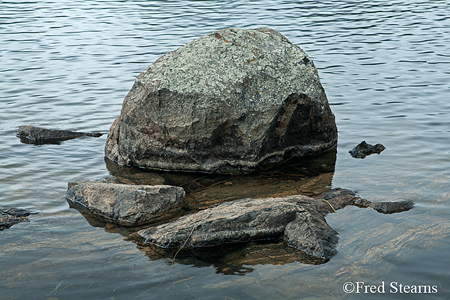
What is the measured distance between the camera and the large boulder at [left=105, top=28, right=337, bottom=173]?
24.3 feet

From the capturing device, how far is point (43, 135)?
A: 359 inches

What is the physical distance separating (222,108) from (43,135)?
12.1ft

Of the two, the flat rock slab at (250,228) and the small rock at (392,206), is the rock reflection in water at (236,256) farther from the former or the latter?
the small rock at (392,206)

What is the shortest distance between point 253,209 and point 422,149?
3732 mm

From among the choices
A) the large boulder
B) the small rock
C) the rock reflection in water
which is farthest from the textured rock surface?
the small rock

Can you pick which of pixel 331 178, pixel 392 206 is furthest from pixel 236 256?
pixel 331 178

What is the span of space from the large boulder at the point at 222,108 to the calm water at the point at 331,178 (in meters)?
0.83

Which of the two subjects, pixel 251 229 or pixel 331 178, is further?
pixel 331 178

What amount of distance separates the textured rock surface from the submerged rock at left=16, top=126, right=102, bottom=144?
9.59 ft

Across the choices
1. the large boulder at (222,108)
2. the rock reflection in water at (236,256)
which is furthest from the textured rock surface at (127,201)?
the large boulder at (222,108)

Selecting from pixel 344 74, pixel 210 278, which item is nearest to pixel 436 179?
pixel 210 278

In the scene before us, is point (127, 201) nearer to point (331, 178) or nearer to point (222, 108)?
point (222, 108)

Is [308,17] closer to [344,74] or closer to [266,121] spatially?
[344,74]

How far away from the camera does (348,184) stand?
6867mm
